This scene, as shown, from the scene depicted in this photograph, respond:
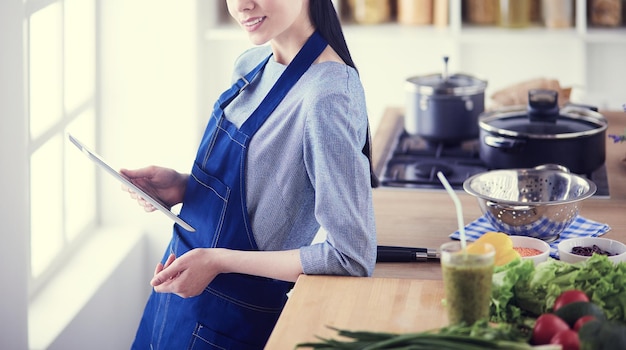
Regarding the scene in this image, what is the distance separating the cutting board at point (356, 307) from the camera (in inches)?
69.8

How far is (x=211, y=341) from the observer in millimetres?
2164

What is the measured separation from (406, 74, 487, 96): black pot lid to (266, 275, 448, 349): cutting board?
1151mm

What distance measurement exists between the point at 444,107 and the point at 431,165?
0.21m

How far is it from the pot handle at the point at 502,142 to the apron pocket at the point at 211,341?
3.02 ft

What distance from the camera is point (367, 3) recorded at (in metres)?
4.59

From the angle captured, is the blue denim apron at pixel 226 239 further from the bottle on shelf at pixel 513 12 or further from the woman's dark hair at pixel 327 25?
the bottle on shelf at pixel 513 12

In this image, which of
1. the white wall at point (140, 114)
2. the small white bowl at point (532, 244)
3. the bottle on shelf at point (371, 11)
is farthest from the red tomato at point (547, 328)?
the bottle on shelf at point (371, 11)

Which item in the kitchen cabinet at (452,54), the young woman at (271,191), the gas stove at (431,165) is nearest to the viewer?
the young woman at (271,191)

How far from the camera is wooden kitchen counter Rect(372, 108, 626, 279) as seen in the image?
2242mm

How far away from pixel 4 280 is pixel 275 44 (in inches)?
39.3

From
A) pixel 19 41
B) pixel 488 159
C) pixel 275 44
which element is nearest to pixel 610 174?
pixel 488 159

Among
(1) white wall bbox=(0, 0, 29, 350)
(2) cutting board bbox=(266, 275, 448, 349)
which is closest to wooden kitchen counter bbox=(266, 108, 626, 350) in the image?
(2) cutting board bbox=(266, 275, 448, 349)

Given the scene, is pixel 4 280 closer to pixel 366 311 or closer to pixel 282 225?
pixel 282 225

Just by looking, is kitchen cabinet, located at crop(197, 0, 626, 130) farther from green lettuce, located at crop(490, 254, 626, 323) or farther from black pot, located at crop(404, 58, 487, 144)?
green lettuce, located at crop(490, 254, 626, 323)
